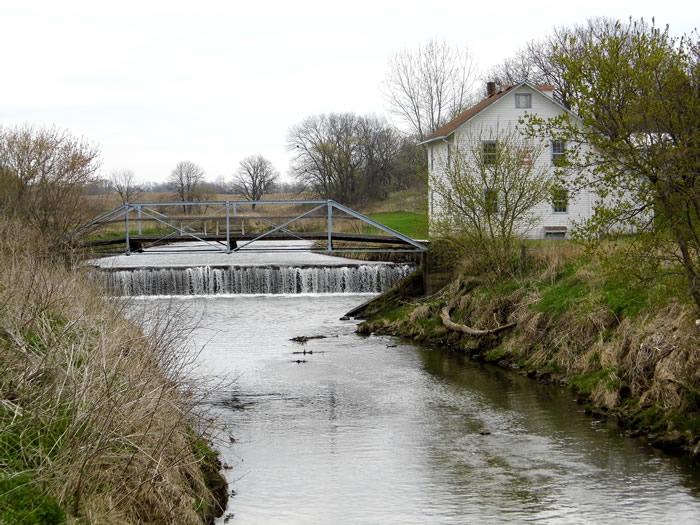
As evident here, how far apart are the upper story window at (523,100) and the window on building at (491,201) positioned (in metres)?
14.1

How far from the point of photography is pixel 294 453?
13.9m

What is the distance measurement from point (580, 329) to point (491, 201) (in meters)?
6.32

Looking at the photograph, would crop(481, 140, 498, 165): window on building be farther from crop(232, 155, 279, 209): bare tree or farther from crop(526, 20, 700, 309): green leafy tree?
crop(232, 155, 279, 209): bare tree

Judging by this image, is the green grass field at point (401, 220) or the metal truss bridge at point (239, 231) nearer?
the metal truss bridge at point (239, 231)

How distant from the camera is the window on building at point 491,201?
81.2 feet

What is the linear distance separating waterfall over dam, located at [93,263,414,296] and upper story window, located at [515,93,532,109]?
859 centimetres

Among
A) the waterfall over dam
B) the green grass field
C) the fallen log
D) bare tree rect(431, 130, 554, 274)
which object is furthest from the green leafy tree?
the green grass field

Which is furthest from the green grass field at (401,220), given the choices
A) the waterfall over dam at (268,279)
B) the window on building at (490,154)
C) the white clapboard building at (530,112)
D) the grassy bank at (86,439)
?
the grassy bank at (86,439)

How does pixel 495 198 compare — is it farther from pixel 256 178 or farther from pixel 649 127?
pixel 256 178

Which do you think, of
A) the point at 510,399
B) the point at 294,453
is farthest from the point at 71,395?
the point at 510,399

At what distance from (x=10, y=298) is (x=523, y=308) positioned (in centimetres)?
1438

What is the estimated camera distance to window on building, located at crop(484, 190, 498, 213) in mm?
24750

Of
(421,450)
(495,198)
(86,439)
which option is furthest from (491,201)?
(86,439)

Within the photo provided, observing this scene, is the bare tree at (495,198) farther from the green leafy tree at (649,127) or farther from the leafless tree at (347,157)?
the leafless tree at (347,157)
